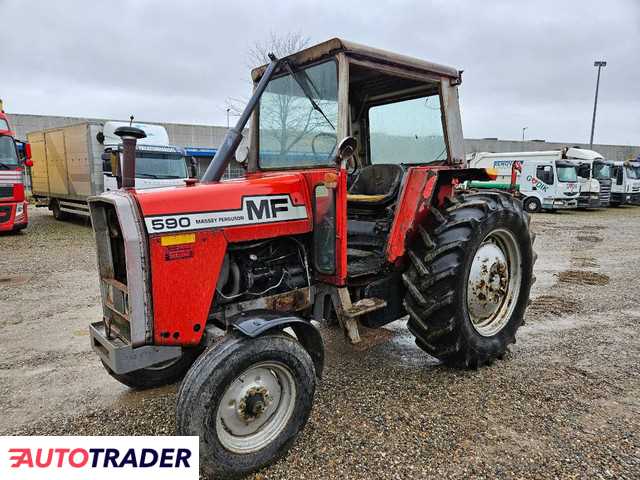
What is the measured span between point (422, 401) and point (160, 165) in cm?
1038

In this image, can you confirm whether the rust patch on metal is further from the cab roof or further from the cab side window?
the cab side window

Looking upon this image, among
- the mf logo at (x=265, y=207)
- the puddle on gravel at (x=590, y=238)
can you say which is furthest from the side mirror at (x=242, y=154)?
the puddle on gravel at (x=590, y=238)

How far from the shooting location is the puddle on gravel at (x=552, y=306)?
516cm

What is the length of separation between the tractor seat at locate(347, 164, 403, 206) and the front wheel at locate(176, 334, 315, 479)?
5.09ft

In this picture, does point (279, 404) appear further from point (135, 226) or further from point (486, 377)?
point (486, 377)

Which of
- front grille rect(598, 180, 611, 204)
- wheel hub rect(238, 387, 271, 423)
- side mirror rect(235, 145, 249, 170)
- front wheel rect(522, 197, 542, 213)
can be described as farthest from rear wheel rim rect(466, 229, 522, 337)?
front grille rect(598, 180, 611, 204)

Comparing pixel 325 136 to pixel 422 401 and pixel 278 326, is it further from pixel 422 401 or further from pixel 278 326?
pixel 422 401

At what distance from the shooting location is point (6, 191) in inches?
412

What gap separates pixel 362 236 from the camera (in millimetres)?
3758

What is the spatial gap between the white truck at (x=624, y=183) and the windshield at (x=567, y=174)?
4.68 meters

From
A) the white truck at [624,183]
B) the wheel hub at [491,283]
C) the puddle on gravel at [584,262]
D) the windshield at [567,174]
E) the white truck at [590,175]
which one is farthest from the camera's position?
the white truck at [624,183]

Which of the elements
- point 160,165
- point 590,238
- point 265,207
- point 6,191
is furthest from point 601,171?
point 6,191

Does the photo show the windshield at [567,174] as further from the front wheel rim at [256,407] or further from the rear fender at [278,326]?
the front wheel rim at [256,407]

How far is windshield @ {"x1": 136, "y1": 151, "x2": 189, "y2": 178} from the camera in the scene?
11.5m
